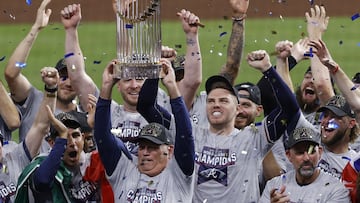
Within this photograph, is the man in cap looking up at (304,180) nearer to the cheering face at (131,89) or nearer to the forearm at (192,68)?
the forearm at (192,68)

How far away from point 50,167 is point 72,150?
0.29m

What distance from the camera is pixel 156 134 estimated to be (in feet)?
28.6

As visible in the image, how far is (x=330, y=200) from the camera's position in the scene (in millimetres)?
8469

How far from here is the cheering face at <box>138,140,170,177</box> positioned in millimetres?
8703

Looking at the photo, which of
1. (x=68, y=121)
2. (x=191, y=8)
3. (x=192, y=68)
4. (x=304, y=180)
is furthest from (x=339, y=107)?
(x=191, y=8)

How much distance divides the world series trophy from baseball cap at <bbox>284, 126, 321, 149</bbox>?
1052 millimetres

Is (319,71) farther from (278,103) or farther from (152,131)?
(152,131)

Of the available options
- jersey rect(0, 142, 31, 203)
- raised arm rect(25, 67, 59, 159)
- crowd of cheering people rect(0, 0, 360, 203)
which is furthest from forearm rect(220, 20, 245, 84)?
jersey rect(0, 142, 31, 203)

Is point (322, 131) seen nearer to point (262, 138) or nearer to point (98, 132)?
point (262, 138)

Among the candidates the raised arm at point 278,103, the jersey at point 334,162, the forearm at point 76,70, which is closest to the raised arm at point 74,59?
the forearm at point 76,70

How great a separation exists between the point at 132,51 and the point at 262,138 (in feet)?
3.80

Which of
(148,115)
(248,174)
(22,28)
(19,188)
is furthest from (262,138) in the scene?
(22,28)

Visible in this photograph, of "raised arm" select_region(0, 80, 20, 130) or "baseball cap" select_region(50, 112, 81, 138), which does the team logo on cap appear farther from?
"raised arm" select_region(0, 80, 20, 130)

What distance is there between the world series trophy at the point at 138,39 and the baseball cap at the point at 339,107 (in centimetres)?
148
